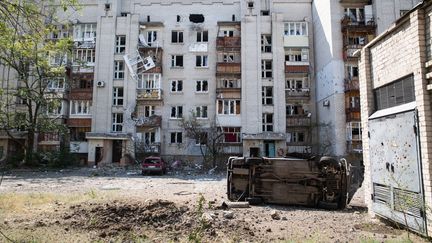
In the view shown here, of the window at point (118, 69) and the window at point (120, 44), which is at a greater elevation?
the window at point (120, 44)

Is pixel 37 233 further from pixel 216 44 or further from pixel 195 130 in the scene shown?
pixel 216 44

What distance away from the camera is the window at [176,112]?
118ft

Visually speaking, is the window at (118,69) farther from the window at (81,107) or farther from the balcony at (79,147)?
the balcony at (79,147)

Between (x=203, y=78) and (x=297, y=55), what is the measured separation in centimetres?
1112

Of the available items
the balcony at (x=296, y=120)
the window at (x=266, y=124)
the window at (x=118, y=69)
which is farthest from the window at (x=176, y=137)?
the balcony at (x=296, y=120)

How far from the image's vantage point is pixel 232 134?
1372 inches

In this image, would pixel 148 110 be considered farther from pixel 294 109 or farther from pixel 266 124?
pixel 294 109

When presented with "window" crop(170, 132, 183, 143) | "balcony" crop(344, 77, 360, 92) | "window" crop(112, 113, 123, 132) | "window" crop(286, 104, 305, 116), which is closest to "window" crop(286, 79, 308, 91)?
"window" crop(286, 104, 305, 116)

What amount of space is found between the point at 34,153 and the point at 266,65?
2597 centimetres

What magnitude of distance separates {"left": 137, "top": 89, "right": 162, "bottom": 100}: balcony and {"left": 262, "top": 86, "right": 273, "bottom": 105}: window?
453 inches

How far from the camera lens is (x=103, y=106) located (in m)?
35.6

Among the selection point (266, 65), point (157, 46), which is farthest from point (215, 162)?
point (157, 46)

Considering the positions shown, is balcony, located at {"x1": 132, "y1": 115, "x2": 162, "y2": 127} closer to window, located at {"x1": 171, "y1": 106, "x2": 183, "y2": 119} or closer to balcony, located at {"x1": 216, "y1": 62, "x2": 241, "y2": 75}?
window, located at {"x1": 171, "y1": 106, "x2": 183, "y2": 119}

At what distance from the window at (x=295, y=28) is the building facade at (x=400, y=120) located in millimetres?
28191
